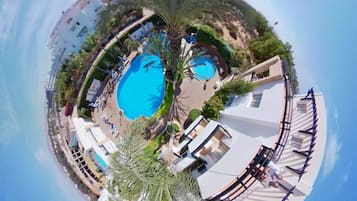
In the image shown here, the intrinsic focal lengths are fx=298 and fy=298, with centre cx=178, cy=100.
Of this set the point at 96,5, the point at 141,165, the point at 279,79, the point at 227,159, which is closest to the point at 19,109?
the point at 96,5

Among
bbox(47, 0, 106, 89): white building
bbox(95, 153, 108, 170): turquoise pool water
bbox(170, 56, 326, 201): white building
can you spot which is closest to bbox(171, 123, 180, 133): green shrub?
bbox(170, 56, 326, 201): white building

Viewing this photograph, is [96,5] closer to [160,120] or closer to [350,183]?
[160,120]

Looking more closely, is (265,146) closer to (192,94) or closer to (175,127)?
(175,127)

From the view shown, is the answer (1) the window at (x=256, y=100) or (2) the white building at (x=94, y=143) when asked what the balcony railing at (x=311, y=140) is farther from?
(2) the white building at (x=94, y=143)

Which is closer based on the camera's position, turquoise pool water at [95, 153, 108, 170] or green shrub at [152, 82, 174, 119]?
turquoise pool water at [95, 153, 108, 170]

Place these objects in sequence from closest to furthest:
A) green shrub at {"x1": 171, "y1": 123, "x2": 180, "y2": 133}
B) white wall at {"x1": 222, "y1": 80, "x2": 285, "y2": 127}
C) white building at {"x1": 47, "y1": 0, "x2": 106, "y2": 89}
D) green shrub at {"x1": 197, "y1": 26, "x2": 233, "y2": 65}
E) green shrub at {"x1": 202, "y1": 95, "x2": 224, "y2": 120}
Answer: white wall at {"x1": 222, "y1": 80, "x2": 285, "y2": 127} → green shrub at {"x1": 202, "y1": 95, "x2": 224, "y2": 120} → green shrub at {"x1": 171, "y1": 123, "x2": 180, "y2": 133} → white building at {"x1": 47, "y1": 0, "x2": 106, "y2": 89} → green shrub at {"x1": 197, "y1": 26, "x2": 233, "y2": 65}

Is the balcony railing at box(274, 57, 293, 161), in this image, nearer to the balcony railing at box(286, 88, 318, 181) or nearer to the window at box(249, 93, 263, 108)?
the balcony railing at box(286, 88, 318, 181)
